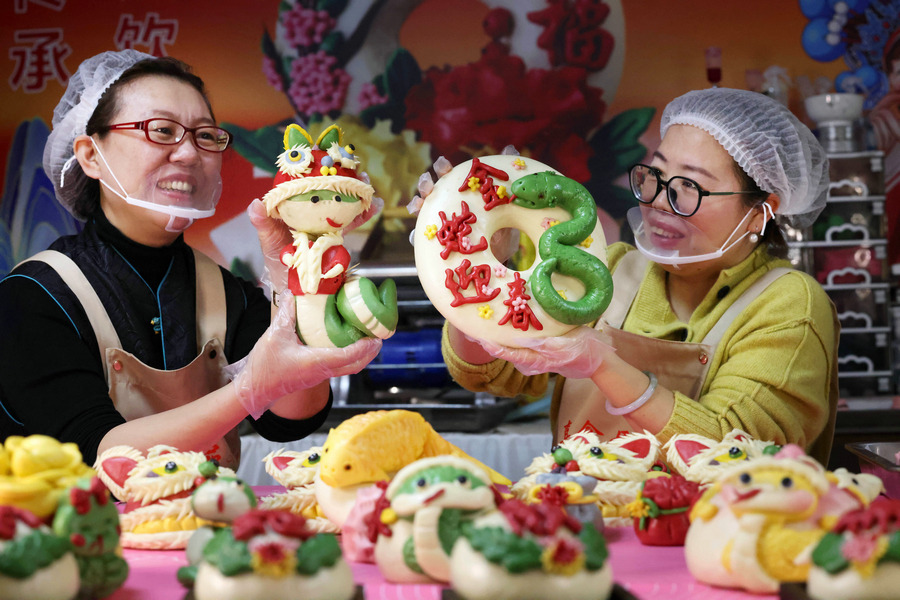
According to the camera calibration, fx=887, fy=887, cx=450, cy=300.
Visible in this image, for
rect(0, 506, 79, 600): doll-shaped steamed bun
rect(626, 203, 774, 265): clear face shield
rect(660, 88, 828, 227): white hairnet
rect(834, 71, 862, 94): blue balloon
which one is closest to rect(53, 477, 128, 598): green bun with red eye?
rect(0, 506, 79, 600): doll-shaped steamed bun

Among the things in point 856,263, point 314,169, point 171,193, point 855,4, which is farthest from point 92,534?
point 855,4

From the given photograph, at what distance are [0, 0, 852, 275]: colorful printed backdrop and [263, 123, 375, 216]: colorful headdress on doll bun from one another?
3404 millimetres

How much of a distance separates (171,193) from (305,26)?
3394 millimetres

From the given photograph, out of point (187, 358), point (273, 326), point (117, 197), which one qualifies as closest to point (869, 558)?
point (273, 326)

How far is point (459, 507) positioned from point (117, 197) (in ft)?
4.63

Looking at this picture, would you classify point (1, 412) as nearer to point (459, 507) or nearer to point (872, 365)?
point (459, 507)

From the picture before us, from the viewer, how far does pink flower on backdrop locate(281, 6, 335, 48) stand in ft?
17.1

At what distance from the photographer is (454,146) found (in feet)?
16.9

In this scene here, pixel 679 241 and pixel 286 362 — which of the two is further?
pixel 679 241

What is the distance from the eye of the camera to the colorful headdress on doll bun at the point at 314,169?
1.70 m

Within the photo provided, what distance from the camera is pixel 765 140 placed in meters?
2.20

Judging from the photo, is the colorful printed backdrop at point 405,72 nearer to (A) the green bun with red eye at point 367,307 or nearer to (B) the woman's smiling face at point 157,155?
(B) the woman's smiling face at point 157,155

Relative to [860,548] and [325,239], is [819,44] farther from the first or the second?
[860,548]

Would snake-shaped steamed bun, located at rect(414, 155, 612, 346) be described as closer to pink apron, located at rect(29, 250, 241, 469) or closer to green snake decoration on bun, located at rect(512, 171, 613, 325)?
green snake decoration on bun, located at rect(512, 171, 613, 325)
